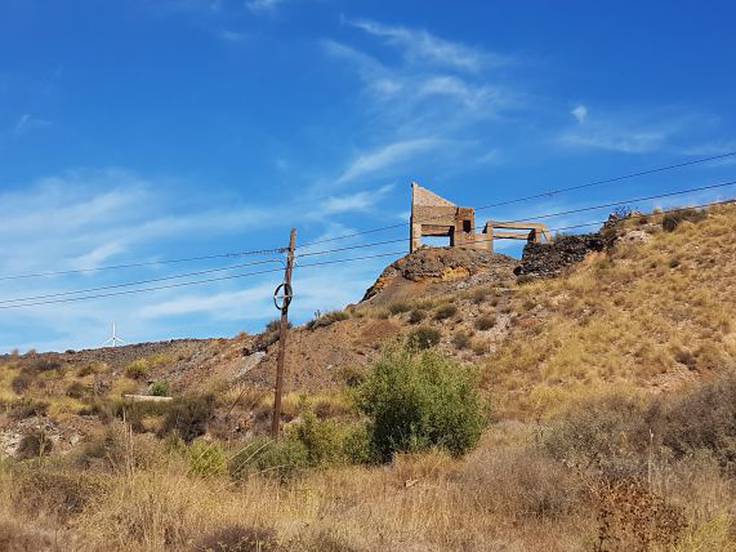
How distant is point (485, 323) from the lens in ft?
127

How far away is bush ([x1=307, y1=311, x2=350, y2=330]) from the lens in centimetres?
4472

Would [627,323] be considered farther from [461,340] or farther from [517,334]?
[461,340]

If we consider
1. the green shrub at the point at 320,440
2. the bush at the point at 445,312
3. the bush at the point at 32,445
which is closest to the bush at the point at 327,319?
the bush at the point at 445,312

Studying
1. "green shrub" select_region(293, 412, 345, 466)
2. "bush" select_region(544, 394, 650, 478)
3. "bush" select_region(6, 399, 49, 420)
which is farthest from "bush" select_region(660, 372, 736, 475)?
"bush" select_region(6, 399, 49, 420)

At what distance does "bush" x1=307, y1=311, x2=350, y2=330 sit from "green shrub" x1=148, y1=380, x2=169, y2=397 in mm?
8687

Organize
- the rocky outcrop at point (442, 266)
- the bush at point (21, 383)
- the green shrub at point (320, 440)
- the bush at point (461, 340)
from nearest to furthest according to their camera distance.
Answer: the green shrub at point (320, 440), the bush at point (461, 340), the bush at point (21, 383), the rocky outcrop at point (442, 266)

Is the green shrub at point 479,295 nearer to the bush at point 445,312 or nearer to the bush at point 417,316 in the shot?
the bush at point 445,312

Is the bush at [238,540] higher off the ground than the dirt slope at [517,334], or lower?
lower

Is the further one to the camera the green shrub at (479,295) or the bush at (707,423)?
the green shrub at (479,295)

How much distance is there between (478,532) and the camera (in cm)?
879

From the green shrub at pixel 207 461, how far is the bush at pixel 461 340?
2569 centimetres

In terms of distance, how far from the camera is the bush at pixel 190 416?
3166 cm

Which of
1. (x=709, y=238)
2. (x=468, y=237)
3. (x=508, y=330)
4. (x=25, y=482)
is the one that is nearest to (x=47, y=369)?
(x=468, y=237)

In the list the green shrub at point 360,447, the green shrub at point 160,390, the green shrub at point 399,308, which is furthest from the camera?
the green shrub at point 399,308
